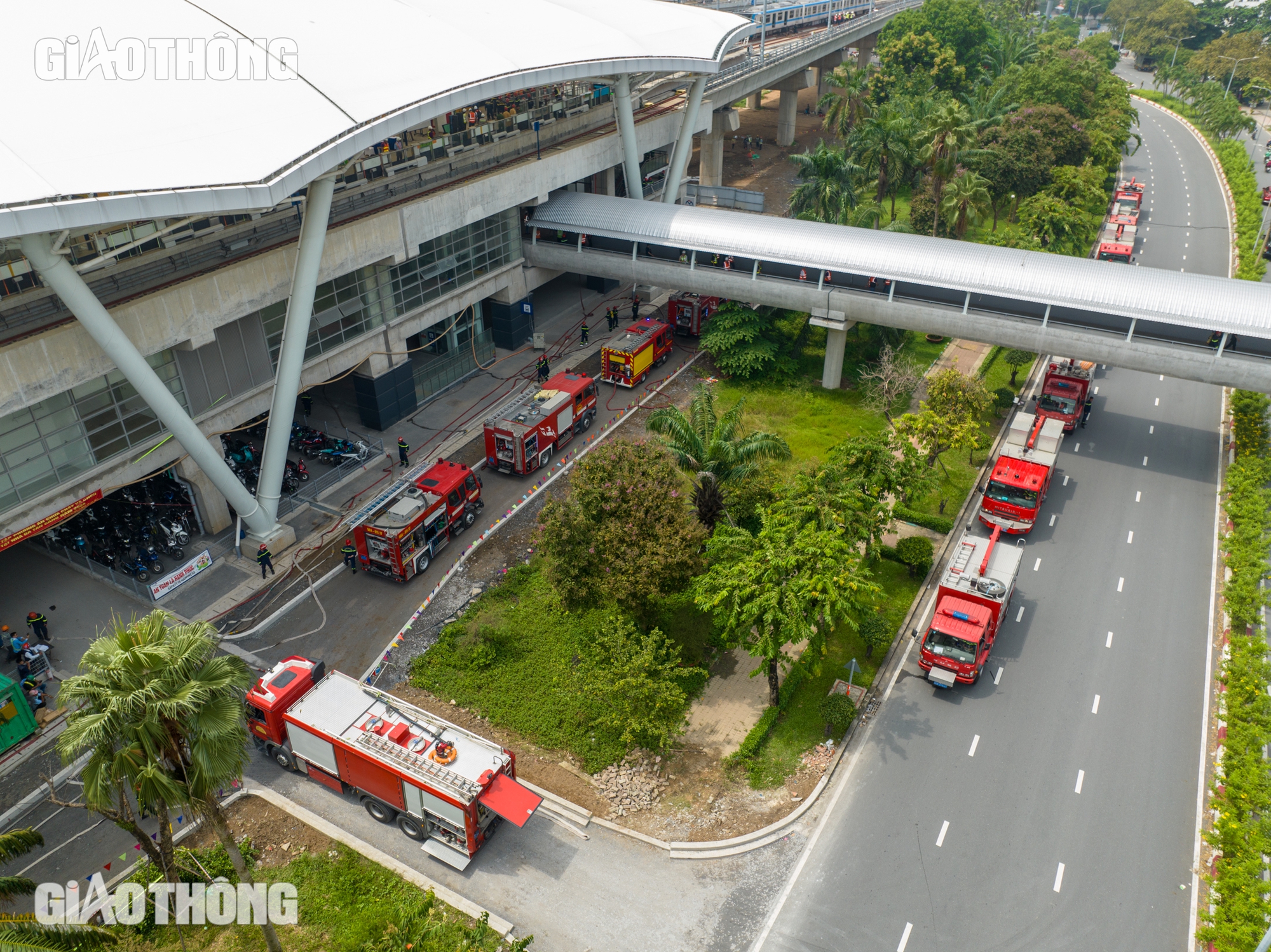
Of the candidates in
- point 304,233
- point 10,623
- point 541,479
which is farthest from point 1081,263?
point 10,623

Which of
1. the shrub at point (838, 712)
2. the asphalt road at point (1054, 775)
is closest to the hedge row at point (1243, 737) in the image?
the asphalt road at point (1054, 775)

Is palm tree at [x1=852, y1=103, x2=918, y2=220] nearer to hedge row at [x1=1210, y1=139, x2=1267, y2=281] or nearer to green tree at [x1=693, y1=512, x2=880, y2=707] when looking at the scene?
hedge row at [x1=1210, y1=139, x2=1267, y2=281]

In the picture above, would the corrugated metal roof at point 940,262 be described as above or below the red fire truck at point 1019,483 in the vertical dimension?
above

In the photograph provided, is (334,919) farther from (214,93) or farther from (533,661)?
(214,93)

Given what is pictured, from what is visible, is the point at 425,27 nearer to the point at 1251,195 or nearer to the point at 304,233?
the point at 304,233

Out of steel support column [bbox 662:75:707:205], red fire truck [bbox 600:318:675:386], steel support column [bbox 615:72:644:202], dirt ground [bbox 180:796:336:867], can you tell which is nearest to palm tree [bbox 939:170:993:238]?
steel support column [bbox 662:75:707:205]

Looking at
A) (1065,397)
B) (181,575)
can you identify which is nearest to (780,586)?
(181,575)

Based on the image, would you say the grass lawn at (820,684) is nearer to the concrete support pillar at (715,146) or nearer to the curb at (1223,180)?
the curb at (1223,180)
